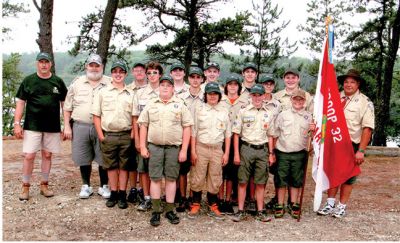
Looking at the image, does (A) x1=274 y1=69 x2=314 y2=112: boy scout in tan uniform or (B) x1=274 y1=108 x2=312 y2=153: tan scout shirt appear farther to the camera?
(A) x1=274 y1=69 x2=314 y2=112: boy scout in tan uniform

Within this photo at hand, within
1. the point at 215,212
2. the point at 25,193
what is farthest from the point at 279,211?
the point at 25,193

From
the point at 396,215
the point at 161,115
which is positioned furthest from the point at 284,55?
the point at 161,115

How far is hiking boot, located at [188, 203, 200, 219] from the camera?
196 inches

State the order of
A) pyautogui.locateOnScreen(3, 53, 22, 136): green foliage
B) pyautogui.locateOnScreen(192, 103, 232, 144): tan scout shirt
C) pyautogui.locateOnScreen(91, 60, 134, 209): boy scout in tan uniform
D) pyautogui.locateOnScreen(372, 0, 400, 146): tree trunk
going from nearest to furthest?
pyautogui.locateOnScreen(192, 103, 232, 144): tan scout shirt < pyautogui.locateOnScreen(91, 60, 134, 209): boy scout in tan uniform < pyautogui.locateOnScreen(372, 0, 400, 146): tree trunk < pyautogui.locateOnScreen(3, 53, 22, 136): green foliage

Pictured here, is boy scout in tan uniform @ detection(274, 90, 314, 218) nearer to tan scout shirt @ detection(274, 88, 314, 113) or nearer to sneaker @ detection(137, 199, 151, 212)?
tan scout shirt @ detection(274, 88, 314, 113)

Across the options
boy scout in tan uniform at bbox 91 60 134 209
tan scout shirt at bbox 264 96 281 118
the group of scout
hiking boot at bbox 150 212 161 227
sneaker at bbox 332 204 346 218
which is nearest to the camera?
hiking boot at bbox 150 212 161 227

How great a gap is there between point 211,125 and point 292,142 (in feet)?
3.57

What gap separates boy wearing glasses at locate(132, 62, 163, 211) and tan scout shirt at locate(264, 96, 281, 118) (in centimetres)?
147

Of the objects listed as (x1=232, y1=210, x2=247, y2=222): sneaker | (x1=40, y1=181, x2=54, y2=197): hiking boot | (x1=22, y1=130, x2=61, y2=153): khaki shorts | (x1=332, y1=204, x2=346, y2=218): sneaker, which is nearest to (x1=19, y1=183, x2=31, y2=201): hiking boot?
(x1=40, y1=181, x2=54, y2=197): hiking boot

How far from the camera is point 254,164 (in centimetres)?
495

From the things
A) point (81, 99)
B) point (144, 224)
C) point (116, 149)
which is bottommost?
point (144, 224)

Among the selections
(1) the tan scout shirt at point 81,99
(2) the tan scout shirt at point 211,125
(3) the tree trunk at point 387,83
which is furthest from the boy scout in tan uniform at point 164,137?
(3) the tree trunk at point 387,83

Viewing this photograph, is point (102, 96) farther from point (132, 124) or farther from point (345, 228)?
point (345, 228)

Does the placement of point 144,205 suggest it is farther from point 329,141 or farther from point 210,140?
point 329,141
